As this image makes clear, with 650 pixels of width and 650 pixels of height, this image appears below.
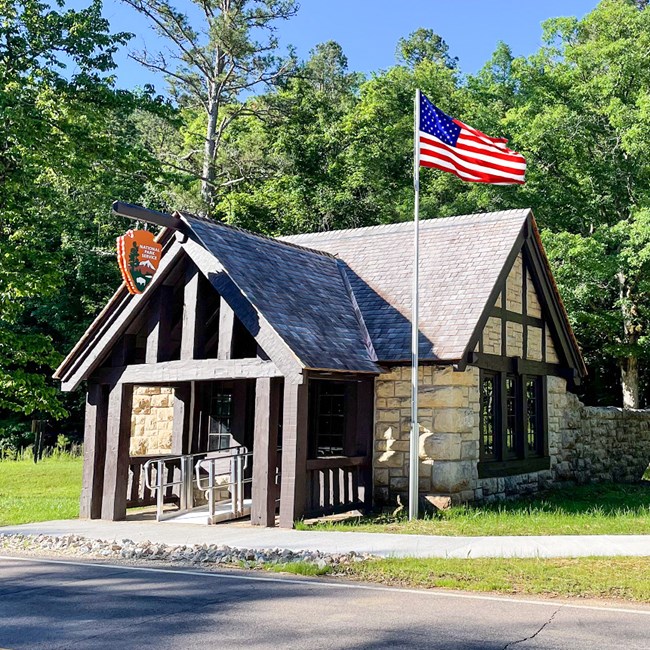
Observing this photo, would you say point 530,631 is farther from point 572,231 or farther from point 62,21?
point 572,231

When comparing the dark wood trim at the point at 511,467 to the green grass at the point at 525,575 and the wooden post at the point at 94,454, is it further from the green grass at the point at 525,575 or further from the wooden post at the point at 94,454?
the wooden post at the point at 94,454

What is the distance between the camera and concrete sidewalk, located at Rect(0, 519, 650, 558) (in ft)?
31.8

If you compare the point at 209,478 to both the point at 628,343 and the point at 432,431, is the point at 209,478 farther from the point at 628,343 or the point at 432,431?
the point at 628,343

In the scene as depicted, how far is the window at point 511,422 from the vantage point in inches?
618

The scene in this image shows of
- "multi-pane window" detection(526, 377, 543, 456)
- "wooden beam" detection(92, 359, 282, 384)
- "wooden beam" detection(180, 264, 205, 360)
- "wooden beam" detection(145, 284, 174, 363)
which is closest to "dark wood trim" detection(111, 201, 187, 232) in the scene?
"wooden beam" detection(180, 264, 205, 360)

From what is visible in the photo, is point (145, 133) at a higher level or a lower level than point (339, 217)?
higher

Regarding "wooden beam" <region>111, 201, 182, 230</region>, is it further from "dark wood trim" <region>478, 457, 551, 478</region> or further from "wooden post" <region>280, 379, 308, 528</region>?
"dark wood trim" <region>478, 457, 551, 478</region>

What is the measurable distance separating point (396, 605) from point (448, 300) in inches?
352

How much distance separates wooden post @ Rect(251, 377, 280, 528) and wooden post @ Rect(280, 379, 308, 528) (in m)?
0.21

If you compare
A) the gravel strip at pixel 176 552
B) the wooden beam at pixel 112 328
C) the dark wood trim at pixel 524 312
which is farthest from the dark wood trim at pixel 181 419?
the dark wood trim at pixel 524 312

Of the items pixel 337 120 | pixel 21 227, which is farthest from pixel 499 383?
pixel 337 120

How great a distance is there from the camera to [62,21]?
2055cm

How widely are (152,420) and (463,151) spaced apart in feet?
29.3

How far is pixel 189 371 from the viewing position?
13289mm
